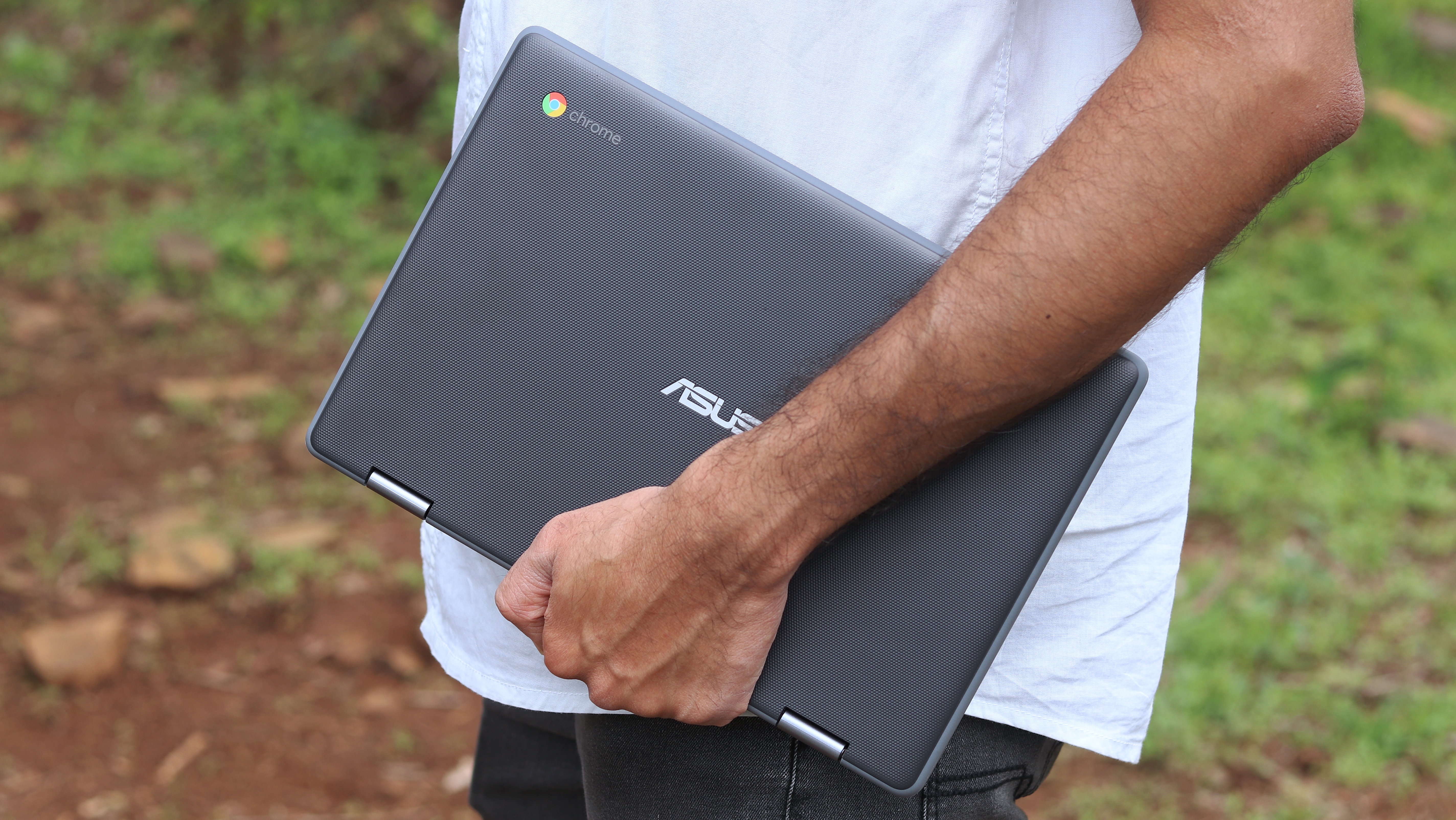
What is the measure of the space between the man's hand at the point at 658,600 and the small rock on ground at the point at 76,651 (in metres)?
2.04

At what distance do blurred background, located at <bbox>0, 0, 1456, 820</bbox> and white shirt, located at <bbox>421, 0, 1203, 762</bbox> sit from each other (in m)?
1.48

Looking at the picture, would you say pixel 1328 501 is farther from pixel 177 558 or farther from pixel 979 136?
pixel 177 558

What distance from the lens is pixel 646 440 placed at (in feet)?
2.87

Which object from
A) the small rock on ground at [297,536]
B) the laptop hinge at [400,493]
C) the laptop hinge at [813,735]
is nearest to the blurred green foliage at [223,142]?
the small rock on ground at [297,536]

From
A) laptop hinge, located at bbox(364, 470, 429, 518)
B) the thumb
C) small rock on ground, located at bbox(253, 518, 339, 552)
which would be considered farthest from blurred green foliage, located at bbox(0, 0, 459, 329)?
the thumb

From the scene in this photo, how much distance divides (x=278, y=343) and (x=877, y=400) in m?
3.28

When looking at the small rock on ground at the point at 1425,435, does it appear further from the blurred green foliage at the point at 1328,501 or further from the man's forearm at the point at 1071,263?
the man's forearm at the point at 1071,263

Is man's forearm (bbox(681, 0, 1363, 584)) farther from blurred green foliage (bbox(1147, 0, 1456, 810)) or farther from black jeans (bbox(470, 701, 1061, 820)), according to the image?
blurred green foliage (bbox(1147, 0, 1456, 810))

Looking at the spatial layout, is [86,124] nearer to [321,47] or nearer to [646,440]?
[321,47]

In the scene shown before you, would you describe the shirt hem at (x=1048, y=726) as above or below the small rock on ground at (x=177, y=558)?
above

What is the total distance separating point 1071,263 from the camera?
0.72 meters

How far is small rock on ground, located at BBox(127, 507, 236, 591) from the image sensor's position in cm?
269

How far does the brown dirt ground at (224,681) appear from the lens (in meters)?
2.27

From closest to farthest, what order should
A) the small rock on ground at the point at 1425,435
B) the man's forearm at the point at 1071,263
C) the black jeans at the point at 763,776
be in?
the man's forearm at the point at 1071,263
the black jeans at the point at 763,776
the small rock on ground at the point at 1425,435
